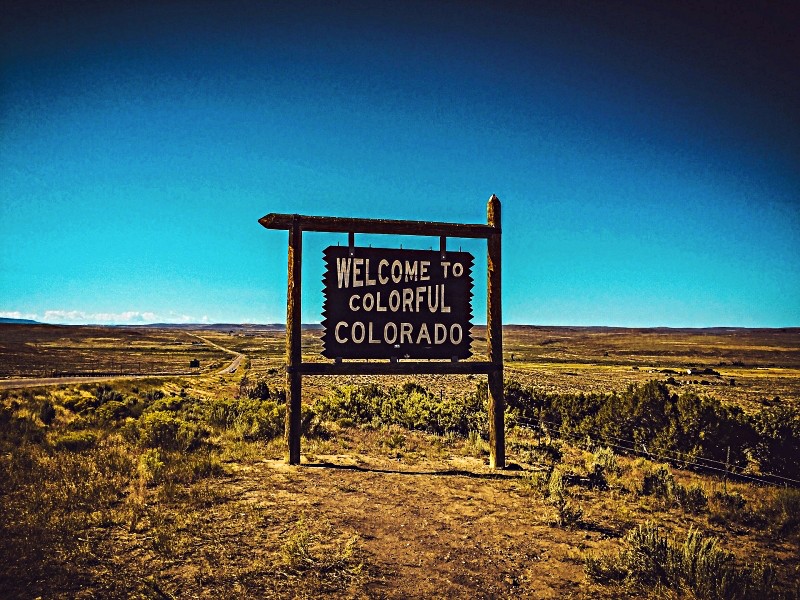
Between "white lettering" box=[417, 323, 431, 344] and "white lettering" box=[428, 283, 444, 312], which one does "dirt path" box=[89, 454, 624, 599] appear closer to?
"white lettering" box=[417, 323, 431, 344]

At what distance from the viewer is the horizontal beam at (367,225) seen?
8.53 metres

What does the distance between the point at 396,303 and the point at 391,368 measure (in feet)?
4.07

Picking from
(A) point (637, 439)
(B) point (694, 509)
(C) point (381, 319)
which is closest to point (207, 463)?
(C) point (381, 319)

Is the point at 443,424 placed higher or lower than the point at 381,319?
lower

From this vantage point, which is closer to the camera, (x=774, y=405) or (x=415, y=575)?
(x=415, y=575)

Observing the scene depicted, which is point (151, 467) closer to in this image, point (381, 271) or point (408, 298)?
point (381, 271)

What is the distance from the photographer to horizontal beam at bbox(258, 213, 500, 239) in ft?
28.0

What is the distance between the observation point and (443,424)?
1327 cm

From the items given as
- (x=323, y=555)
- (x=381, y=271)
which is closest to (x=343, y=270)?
(x=381, y=271)

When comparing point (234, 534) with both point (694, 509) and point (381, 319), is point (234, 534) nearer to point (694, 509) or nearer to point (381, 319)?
point (381, 319)

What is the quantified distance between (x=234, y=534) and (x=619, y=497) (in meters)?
5.88

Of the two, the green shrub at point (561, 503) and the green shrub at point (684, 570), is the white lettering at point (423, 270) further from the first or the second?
the green shrub at point (684, 570)

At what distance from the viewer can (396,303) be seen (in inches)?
348

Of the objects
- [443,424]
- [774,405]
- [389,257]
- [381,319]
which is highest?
[389,257]
